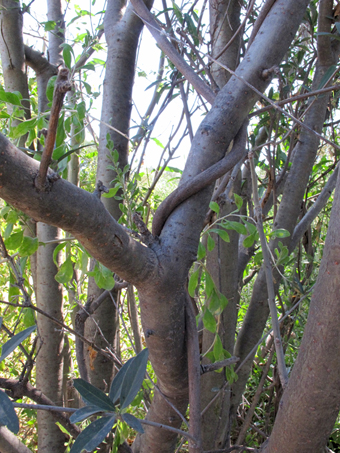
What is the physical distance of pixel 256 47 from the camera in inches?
26.3

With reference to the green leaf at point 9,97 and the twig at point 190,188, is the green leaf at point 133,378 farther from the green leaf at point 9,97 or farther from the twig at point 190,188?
the green leaf at point 9,97

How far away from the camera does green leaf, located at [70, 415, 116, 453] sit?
358 millimetres

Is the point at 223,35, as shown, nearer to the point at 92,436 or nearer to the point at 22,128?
the point at 22,128

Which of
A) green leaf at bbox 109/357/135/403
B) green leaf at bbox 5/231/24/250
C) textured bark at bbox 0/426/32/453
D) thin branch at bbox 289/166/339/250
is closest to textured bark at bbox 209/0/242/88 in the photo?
thin branch at bbox 289/166/339/250

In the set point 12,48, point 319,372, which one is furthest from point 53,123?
point 12,48

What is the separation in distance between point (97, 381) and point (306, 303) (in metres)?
0.77

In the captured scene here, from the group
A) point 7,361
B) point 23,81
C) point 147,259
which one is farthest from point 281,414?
point 7,361

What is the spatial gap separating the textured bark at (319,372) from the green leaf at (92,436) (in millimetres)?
274

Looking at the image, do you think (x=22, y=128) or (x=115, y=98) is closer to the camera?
(x=22, y=128)

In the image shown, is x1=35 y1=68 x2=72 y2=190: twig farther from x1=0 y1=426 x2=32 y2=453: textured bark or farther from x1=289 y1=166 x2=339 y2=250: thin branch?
x1=289 y1=166 x2=339 y2=250: thin branch

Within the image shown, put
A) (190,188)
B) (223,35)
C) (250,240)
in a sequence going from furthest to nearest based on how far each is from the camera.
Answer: (223,35)
(250,240)
(190,188)

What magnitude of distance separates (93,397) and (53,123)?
0.97ft

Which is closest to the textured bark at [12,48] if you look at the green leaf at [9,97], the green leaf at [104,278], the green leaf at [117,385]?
the green leaf at [9,97]

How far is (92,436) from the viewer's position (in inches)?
14.5
